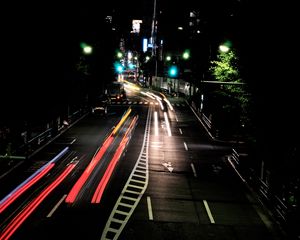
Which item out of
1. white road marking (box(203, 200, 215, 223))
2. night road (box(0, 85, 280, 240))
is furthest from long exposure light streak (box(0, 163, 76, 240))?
white road marking (box(203, 200, 215, 223))

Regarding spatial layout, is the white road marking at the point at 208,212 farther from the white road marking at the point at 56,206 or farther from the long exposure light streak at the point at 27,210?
the long exposure light streak at the point at 27,210

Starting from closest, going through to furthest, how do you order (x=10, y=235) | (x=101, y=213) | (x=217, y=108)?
(x=10, y=235) < (x=101, y=213) < (x=217, y=108)

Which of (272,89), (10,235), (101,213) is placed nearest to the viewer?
(10,235)

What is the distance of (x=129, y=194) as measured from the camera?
19.9m

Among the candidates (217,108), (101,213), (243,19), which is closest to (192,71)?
(217,108)

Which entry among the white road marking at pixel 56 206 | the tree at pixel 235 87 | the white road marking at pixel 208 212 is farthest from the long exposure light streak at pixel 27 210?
the tree at pixel 235 87

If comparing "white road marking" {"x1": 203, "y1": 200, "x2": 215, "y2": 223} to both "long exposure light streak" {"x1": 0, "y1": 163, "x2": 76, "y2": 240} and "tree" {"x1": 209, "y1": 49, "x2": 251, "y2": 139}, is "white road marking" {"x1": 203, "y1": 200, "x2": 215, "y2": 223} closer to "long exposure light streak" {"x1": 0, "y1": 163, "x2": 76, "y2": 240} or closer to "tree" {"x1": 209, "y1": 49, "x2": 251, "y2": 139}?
"tree" {"x1": 209, "y1": 49, "x2": 251, "y2": 139}

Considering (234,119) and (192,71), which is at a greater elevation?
(192,71)

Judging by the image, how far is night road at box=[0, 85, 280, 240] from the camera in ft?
50.0

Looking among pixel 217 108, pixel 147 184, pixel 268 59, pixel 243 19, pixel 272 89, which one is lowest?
pixel 147 184

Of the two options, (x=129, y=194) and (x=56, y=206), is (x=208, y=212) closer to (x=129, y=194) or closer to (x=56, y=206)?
(x=129, y=194)

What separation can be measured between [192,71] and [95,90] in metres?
19.8

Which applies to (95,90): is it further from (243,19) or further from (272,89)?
(272,89)

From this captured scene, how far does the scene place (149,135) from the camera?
38562mm
